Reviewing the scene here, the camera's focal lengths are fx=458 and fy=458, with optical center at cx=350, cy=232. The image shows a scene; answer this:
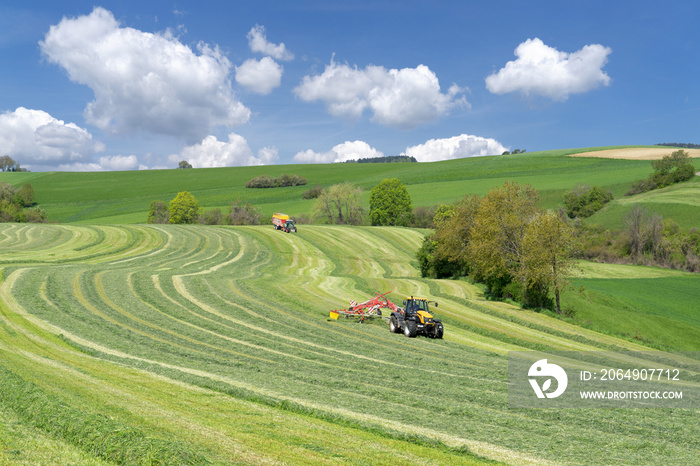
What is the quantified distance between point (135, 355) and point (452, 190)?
361 feet

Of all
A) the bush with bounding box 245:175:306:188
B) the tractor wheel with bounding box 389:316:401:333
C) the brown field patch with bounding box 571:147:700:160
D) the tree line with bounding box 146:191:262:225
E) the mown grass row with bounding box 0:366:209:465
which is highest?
the brown field patch with bounding box 571:147:700:160

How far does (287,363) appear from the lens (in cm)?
1842

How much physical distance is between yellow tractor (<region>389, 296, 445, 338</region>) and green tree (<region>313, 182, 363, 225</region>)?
73319 mm

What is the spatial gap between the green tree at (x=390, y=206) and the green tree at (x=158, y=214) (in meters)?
44.7

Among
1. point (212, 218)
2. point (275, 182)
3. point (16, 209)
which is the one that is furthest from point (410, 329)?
point (275, 182)

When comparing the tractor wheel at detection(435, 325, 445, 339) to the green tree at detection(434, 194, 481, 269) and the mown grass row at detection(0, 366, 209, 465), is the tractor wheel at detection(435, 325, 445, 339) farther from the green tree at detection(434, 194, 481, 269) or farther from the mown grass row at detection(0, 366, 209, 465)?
the green tree at detection(434, 194, 481, 269)

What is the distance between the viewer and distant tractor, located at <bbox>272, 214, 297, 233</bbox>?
74.2 meters

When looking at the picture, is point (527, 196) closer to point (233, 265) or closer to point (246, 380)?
point (233, 265)

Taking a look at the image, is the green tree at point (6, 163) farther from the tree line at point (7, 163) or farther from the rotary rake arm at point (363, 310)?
the rotary rake arm at point (363, 310)

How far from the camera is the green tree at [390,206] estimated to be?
9925cm

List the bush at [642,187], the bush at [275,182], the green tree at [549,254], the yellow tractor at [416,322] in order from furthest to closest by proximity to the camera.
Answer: the bush at [275,182] < the bush at [642,187] < the green tree at [549,254] < the yellow tractor at [416,322]

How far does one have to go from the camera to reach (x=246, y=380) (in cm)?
1553

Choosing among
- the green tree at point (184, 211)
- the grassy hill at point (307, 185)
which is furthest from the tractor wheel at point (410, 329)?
the green tree at point (184, 211)

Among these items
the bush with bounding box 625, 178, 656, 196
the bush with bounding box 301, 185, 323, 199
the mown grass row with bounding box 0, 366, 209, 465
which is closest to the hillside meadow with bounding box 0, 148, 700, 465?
the mown grass row with bounding box 0, 366, 209, 465
